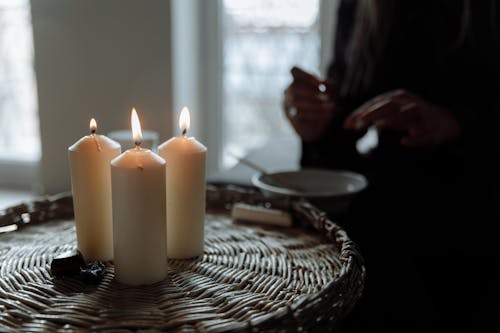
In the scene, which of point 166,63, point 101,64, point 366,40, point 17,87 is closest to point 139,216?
point 366,40

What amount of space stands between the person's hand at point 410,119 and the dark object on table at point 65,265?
1.59 feet

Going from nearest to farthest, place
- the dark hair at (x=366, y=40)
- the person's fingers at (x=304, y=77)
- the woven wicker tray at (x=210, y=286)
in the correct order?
the woven wicker tray at (x=210, y=286)
the person's fingers at (x=304, y=77)
the dark hair at (x=366, y=40)

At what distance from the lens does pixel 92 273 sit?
0.56 m

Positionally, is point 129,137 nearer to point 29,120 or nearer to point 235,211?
point 235,211

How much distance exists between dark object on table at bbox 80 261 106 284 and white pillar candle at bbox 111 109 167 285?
0.02 m

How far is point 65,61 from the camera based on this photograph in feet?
6.76

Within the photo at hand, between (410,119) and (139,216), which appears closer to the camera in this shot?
(139,216)

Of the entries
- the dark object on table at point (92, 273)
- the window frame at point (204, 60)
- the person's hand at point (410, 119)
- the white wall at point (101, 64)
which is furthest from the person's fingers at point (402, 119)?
the white wall at point (101, 64)

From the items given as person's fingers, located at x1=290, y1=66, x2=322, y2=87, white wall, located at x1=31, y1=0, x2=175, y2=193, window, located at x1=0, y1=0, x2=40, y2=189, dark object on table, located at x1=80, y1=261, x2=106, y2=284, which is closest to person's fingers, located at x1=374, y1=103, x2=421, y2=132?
person's fingers, located at x1=290, y1=66, x2=322, y2=87

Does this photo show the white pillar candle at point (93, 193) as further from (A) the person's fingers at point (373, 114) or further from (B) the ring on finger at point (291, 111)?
(B) the ring on finger at point (291, 111)

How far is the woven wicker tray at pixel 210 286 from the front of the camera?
0.48m

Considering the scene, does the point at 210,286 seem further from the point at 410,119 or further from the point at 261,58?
the point at 261,58

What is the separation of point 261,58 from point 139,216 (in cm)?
161

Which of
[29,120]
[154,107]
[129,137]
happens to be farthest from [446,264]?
[29,120]
